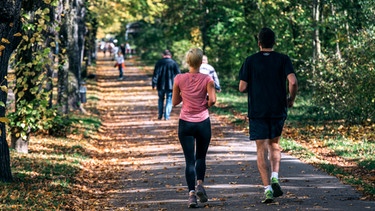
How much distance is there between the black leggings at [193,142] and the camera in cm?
1006

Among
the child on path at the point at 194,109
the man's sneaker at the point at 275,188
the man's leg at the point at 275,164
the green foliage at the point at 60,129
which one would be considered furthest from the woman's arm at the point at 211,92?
the green foliage at the point at 60,129

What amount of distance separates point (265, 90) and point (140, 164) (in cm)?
630

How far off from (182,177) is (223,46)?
103ft

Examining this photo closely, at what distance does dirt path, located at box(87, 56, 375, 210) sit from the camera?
10180 mm

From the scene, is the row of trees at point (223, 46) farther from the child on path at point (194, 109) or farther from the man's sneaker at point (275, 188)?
the man's sneaker at point (275, 188)

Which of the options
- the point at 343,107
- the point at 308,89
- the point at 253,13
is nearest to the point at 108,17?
the point at 253,13

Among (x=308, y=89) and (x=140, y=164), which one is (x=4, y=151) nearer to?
(x=140, y=164)

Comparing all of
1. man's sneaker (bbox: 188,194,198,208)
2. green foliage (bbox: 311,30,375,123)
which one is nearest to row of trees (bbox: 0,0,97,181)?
man's sneaker (bbox: 188,194,198,208)

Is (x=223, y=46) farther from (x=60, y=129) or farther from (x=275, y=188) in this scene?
(x=275, y=188)

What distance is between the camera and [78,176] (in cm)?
1415

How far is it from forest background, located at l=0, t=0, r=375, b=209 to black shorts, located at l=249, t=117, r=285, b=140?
2.24 metres

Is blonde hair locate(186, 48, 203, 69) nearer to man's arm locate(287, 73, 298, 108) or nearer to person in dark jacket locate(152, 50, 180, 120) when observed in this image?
man's arm locate(287, 73, 298, 108)

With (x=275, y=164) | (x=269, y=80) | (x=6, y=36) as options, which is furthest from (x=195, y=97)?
(x=6, y=36)

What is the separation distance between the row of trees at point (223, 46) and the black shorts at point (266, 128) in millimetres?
2948
